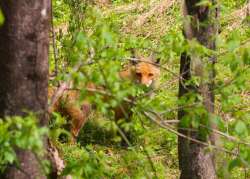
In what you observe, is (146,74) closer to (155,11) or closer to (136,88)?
(155,11)

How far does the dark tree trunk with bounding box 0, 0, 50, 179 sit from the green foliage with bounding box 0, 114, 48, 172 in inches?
15.3

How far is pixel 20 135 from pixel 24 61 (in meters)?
0.80

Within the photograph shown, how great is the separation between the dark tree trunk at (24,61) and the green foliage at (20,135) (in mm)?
390

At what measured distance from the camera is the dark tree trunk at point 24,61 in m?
4.00

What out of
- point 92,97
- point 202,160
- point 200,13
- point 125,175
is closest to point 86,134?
point 125,175

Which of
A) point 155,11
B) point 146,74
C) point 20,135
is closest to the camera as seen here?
point 20,135

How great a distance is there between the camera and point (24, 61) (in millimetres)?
4035

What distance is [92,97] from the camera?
139 inches

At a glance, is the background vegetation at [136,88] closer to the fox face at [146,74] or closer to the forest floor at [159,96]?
the forest floor at [159,96]

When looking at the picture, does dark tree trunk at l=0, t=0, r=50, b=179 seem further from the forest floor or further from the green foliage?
the forest floor

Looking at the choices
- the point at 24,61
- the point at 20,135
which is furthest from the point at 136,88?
the point at 20,135

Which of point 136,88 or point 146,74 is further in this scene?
point 146,74

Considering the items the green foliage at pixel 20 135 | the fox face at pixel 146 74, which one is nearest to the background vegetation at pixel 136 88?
the green foliage at pixel 20 135

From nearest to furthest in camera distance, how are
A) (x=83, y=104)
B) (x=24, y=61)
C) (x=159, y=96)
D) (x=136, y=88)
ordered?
1. (x=24, y=61)
2. (x=136, y=88)
3. (x=83, y=104)
4. (x=159, y=96)
